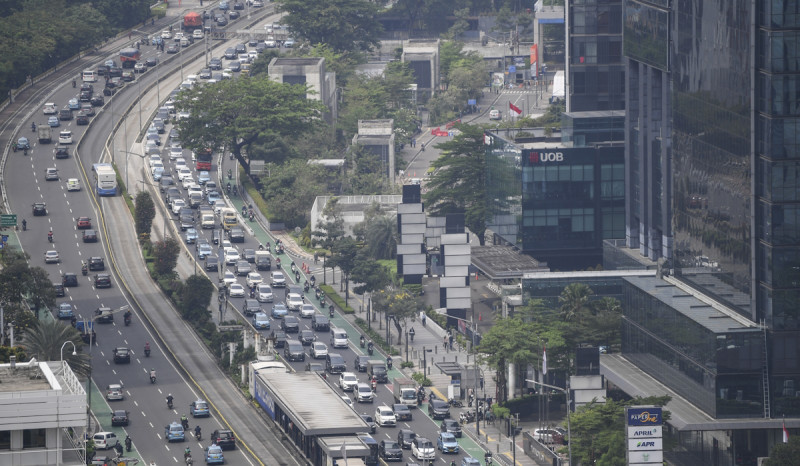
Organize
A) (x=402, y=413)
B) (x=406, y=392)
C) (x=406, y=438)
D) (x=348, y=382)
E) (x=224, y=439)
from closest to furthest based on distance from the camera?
(x=406, y=438) < (x=224, y=439) < (x=402, y=413) < (x=406, y=392) < (x=348, y=382)

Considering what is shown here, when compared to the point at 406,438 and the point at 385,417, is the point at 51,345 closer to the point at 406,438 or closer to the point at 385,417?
the point at 385,417

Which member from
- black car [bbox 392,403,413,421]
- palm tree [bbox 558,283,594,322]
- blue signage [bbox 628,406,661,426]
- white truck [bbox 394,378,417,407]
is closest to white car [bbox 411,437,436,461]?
black car [bbox 392,403,413,421]

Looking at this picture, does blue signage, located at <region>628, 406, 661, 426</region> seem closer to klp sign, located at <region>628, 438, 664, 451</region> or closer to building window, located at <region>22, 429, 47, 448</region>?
klp sign, located at <region>628, 438, 664, 451</region>

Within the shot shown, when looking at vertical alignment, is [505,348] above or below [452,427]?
above

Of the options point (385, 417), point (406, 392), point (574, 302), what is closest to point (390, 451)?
point (385, 417)

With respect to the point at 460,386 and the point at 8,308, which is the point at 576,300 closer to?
the point at 460,386

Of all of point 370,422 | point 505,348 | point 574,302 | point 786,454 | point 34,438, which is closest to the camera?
point 34,438

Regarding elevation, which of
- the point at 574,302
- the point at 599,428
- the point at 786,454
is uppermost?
the point at 574,302
